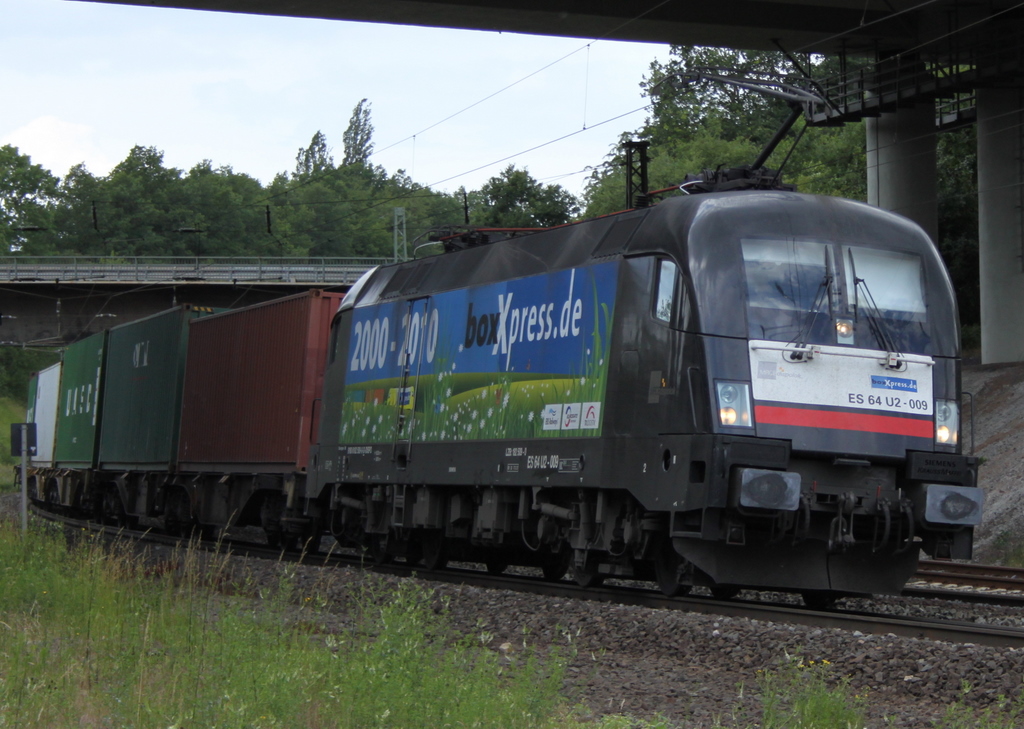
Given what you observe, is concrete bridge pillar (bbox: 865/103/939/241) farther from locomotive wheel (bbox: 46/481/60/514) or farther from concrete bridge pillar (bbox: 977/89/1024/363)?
locomotive wheel (bbox: 46/481/60/514)

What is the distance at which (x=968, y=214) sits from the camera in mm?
38594

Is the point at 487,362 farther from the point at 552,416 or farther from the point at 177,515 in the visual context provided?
the point at 177,515

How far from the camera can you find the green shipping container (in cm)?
2922

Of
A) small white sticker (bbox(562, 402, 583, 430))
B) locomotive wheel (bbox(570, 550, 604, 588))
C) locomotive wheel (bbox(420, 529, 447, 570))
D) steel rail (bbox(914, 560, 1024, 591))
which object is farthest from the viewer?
locomotive wheel (bbox(420, 529, 447, 570))

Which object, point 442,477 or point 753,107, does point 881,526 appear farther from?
point 753,107

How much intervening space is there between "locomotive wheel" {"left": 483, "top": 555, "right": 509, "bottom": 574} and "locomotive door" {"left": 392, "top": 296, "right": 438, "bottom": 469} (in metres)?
1.78

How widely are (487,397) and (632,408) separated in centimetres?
256

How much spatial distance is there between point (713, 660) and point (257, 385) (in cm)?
1275

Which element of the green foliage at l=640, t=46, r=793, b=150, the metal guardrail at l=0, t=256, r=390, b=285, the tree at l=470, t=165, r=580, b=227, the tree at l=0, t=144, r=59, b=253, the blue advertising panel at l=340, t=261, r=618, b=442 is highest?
the green foliage at l=640, t=46, r=793, b=150

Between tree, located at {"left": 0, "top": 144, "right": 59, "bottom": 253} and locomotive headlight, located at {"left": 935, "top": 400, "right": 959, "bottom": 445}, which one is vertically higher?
tree, located at {"left": 0, "top": 144, "right": 59, "bottom": 253}

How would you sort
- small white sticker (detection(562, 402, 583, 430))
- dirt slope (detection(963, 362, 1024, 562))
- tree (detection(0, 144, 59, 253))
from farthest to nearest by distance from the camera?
tree (detection(0, 144, 59, 253)), dirt slope (detection(963, 362, 1024, 562)), small white sticker (detection(562, 402, 583, 430))

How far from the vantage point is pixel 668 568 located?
1138 centimetres

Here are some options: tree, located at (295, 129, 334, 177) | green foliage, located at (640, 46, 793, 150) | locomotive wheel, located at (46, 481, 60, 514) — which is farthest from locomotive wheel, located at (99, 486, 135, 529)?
tree, located at (295, 129, 334, 177)

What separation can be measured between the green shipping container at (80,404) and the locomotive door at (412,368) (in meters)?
15.9
